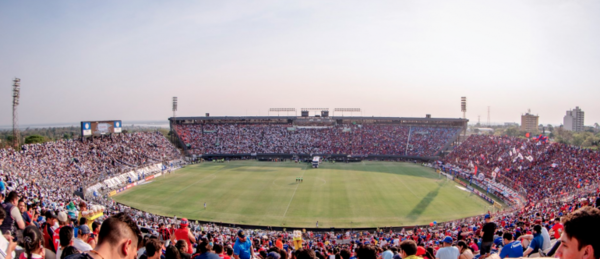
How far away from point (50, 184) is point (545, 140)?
59286mm

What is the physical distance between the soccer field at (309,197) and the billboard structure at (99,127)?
14.7 meters

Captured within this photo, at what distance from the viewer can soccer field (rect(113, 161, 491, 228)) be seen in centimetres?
2748

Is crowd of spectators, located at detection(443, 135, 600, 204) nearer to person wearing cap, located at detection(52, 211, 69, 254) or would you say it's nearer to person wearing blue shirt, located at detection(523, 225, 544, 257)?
person wearing blue shirt, located at detection(523, 225, 544, 257)

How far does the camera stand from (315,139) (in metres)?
68.2

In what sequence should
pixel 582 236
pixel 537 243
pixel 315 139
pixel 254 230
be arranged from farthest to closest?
pixel 315 139 < pixel 254 230 < pixel 537 243 < pixel 582 236

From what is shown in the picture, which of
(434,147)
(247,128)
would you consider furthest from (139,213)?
(434,147)

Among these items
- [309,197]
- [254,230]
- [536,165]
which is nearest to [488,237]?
[254,230]

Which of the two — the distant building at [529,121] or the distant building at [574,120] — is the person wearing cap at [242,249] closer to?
the distant building at [529,121]

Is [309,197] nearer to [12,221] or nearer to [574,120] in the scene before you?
[12,221]

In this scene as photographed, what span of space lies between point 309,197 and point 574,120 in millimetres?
212288

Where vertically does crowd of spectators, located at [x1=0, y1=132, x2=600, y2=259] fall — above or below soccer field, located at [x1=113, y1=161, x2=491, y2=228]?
above

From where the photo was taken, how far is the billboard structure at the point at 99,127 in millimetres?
47719

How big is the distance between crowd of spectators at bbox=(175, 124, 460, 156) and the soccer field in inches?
538

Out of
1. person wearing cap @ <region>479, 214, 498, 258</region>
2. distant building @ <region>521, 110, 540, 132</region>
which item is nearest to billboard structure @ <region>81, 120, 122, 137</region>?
person wearing cap @ <region>479, 214, 498, 258</region>
